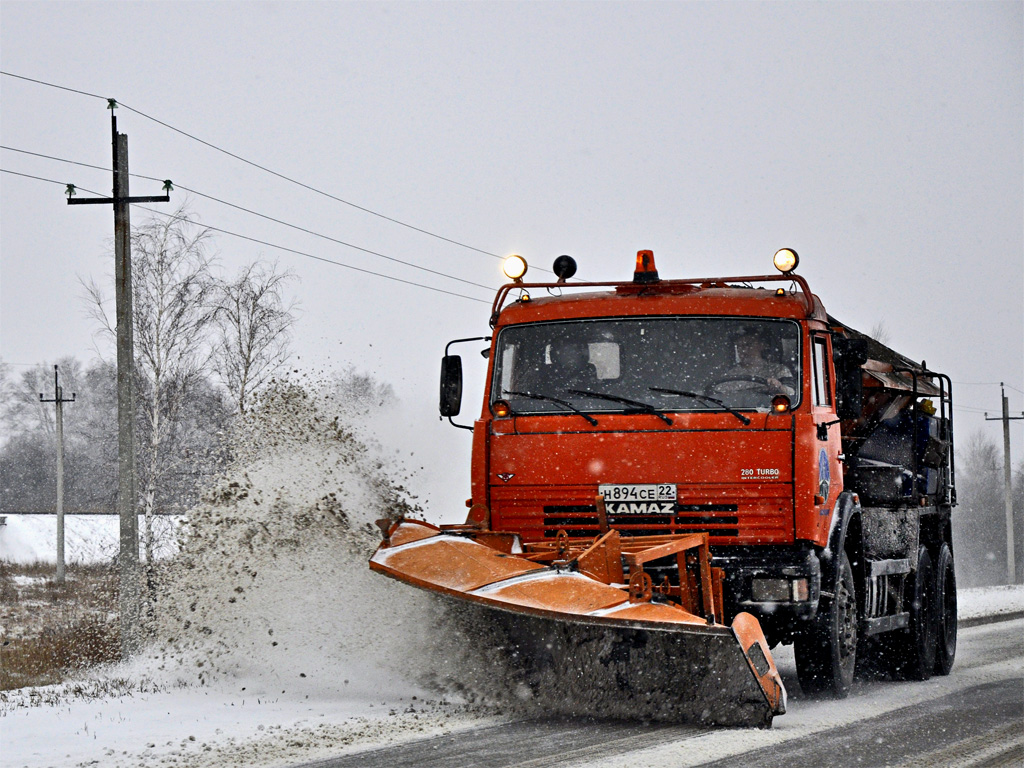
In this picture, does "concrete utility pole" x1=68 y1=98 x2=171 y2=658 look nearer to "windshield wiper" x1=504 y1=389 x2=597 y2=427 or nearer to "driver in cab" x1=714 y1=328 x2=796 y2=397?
"windshield wiper" x1=504 y1=389 x2=597 y2=427

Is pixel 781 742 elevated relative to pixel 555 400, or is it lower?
lower

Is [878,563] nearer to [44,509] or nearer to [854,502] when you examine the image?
[854,502]

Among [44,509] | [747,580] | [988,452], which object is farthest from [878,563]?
[988,452]

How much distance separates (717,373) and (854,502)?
169 centimetres

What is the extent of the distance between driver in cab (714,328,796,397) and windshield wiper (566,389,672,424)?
439 mm

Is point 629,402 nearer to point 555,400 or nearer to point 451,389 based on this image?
point 555,400

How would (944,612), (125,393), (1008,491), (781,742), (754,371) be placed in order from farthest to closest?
(1008,491) < (125,393) < (944,612) < (754,371) < (781,742)

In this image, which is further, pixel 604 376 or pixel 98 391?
pixel 98 391

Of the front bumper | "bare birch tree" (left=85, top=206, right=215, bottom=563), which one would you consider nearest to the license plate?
the front bumper

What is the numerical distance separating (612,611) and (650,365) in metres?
2.29

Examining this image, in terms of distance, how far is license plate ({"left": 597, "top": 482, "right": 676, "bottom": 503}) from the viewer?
774 cm

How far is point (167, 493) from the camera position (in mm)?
26766

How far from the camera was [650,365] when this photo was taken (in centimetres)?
817

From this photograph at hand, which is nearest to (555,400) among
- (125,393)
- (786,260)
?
(786,260)
